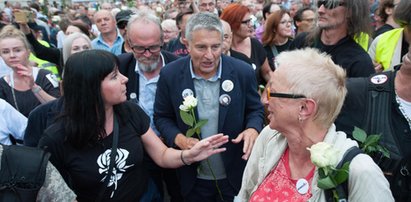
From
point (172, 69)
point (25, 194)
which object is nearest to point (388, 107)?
point (172, 69)

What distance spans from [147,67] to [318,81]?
179cm

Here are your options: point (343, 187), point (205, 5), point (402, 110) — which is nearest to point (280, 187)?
point (343, 187)

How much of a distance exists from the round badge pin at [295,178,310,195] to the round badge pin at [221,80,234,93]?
1067 mm

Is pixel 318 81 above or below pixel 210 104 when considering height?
above

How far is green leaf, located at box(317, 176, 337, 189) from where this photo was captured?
5.37ft

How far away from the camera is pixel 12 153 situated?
1.99 meters

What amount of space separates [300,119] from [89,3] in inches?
747

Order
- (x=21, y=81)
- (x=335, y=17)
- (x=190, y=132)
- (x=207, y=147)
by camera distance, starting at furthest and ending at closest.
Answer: (x=21, y=81), (x=335, y=17), (x=190, y=132), (x=207, y=147)

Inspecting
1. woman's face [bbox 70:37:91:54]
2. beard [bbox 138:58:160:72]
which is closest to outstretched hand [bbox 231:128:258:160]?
beard [bbox 138:58:160:72]

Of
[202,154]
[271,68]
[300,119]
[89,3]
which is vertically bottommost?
[89,3]

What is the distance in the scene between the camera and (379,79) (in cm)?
219

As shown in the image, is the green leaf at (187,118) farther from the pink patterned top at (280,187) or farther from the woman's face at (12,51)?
the woman's face at (12,51)

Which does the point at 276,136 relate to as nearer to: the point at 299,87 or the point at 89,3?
the point at 299,87

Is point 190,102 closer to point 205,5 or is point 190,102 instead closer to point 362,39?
point 362,39
